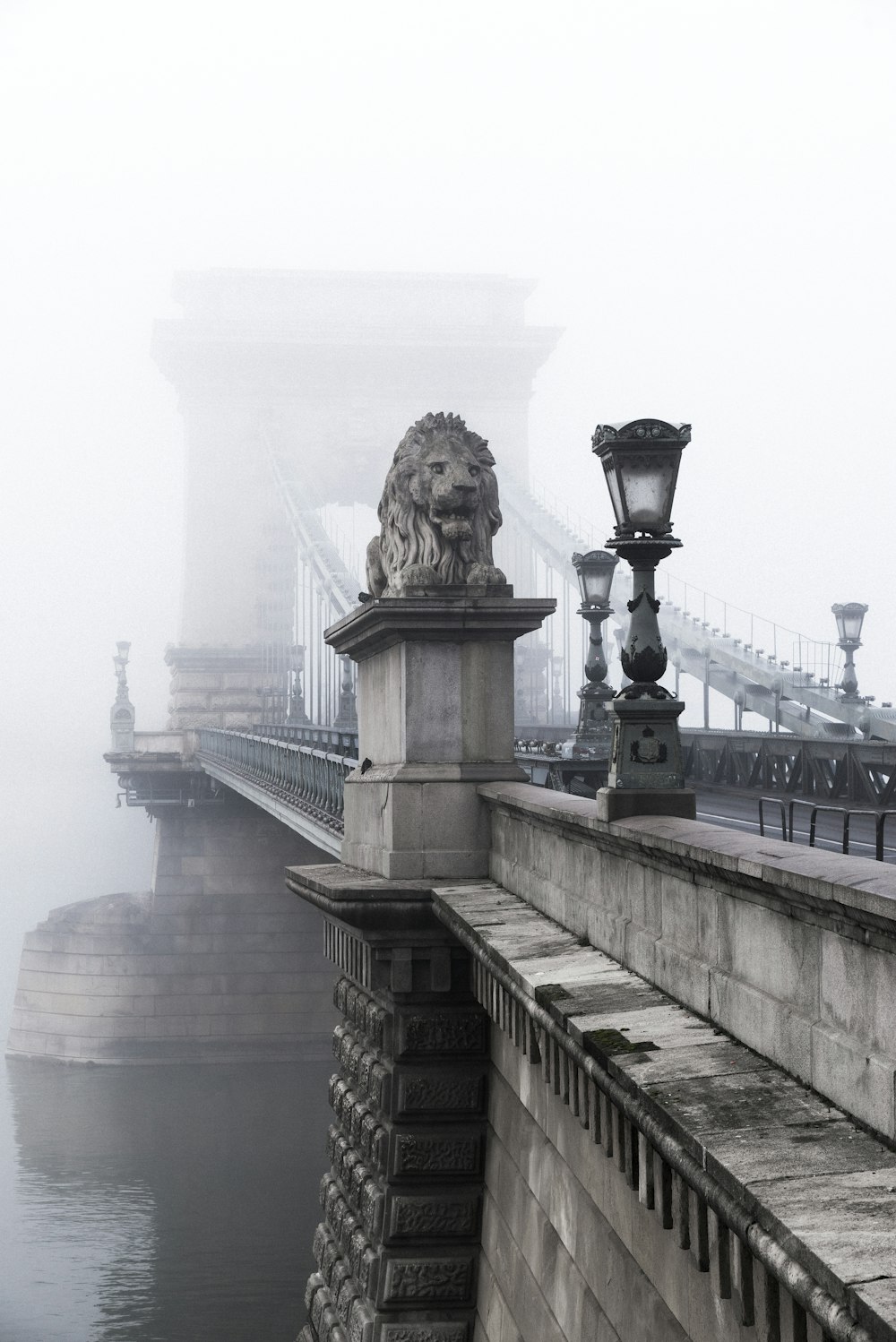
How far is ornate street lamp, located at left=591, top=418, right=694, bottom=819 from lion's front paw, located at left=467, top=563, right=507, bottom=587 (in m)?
3.61

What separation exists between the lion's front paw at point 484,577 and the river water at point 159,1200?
55.8 ft

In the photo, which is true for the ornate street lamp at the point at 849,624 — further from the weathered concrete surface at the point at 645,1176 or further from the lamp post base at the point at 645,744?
the lamp post base at the point at 645,744

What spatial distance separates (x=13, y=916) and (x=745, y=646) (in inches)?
3639

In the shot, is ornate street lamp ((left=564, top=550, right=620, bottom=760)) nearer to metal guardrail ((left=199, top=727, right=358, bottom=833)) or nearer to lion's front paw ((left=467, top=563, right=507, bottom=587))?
metal guardrail ((left=199, top=727, right=358, bottom=833))

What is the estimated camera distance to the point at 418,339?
104438 mm

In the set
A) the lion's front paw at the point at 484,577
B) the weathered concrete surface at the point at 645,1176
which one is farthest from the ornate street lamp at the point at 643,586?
the lion's front paw at the point at 484,577

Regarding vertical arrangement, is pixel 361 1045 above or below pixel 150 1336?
above

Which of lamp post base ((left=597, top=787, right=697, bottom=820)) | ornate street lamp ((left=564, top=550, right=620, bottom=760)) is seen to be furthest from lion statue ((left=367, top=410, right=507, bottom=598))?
ornate street lamp ((left=564, top=550, right=620, bottom=760))

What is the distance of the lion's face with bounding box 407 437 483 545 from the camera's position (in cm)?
1192

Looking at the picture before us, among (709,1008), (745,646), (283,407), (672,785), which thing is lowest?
(709,1008)

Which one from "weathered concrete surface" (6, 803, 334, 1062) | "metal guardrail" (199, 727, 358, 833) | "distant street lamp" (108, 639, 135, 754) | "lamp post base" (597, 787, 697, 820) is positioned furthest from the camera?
"distant street lamp" (108, 639, 135, 754)

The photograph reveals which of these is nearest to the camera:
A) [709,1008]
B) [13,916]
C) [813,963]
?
[813,963]

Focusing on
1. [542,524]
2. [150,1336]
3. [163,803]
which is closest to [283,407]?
[542,524]

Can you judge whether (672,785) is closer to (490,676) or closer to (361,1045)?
(490,676)
